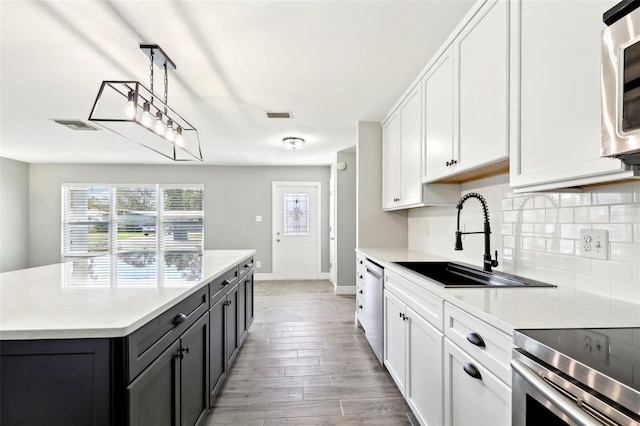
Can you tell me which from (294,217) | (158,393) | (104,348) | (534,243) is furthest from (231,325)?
(294,217)

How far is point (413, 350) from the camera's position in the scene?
1.84 metres

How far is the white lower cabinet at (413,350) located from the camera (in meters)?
1.54

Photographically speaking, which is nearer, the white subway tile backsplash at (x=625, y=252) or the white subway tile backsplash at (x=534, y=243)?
the white subway tile backsplash at (x=625, y=252)

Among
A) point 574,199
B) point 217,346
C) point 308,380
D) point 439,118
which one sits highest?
point 439,118

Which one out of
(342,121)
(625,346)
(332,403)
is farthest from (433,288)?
(342,121)

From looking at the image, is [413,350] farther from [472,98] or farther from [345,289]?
[345,289]

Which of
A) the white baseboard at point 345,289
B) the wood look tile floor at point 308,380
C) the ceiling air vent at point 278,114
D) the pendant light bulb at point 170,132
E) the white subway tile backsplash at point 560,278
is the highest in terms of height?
the ceiling air vent at point 278,114

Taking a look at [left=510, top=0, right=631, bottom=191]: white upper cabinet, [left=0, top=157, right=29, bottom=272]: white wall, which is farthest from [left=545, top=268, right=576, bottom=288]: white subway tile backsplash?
[left=0, top=157, right=29, bottom=272]: white wall

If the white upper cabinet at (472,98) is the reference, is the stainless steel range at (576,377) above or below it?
below

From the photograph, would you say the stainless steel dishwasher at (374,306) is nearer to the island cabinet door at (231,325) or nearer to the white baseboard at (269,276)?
the island cabinet door at (231,325)

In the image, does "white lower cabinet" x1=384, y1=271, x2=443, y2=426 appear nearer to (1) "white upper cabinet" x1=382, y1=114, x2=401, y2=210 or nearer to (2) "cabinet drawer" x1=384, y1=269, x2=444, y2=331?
(2) "cabinet drawer" x1=384, y1=269, x2=444, y2=331

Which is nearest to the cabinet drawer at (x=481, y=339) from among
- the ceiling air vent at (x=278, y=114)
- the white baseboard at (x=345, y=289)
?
the ceiling air vent at (x=278, y=114)

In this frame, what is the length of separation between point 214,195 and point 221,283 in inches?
182

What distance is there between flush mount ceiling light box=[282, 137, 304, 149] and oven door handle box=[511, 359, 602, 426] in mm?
3834
